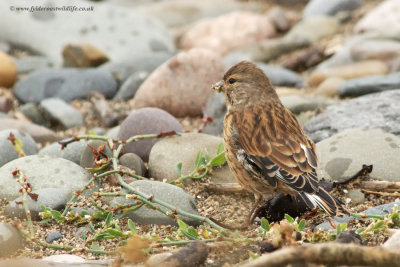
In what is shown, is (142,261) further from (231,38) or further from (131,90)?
(231,38)

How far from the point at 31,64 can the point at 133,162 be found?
18.9ft

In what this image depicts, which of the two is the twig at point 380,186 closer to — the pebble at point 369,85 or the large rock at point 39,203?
the large rock at point 39,203

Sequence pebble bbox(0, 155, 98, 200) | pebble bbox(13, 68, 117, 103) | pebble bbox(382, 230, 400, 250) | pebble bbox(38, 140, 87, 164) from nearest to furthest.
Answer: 1. pebble bbox(382, 230, 400, 250)
2. pebble bbox(0, 155, 98, 200)
3. pebble bbox(38, 140, 87, 164)
4. pebble bbox(13, 68, 117, 103)

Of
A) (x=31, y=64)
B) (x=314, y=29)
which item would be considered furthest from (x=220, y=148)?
(x=314, y=29)

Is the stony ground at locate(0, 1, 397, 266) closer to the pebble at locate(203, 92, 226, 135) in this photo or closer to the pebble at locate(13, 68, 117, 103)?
the pebble at locate(203, 92, 226, 135)

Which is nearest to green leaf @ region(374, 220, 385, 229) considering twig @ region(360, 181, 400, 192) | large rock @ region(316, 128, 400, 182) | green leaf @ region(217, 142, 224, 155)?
twig @ region(360, 181, 400, 192)

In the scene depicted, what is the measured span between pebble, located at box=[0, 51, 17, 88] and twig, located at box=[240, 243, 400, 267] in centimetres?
715

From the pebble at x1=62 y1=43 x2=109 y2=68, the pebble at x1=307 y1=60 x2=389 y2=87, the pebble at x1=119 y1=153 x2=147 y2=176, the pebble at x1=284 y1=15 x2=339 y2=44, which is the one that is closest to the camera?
the pebble at x1=119 y1=153 x2=147 y2=176

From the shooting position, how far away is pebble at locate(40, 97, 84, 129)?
772 cm

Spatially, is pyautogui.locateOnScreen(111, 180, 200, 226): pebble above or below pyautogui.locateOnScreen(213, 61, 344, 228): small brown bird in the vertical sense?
below

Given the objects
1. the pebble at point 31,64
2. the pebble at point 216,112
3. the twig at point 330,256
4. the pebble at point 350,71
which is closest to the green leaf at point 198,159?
the pebble at point 216,112

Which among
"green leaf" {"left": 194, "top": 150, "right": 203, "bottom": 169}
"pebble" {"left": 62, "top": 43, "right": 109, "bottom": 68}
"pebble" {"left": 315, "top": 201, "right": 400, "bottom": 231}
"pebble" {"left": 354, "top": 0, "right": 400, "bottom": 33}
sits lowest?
"pebble" {"left": 315, "top": 201, "right": 400, "bottom": 231}

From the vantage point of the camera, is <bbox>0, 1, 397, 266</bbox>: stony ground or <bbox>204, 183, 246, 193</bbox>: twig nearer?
<bbox>0, 1, 397, 266</bbox>: stony ground

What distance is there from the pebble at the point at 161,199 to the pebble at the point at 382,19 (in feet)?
23.9
